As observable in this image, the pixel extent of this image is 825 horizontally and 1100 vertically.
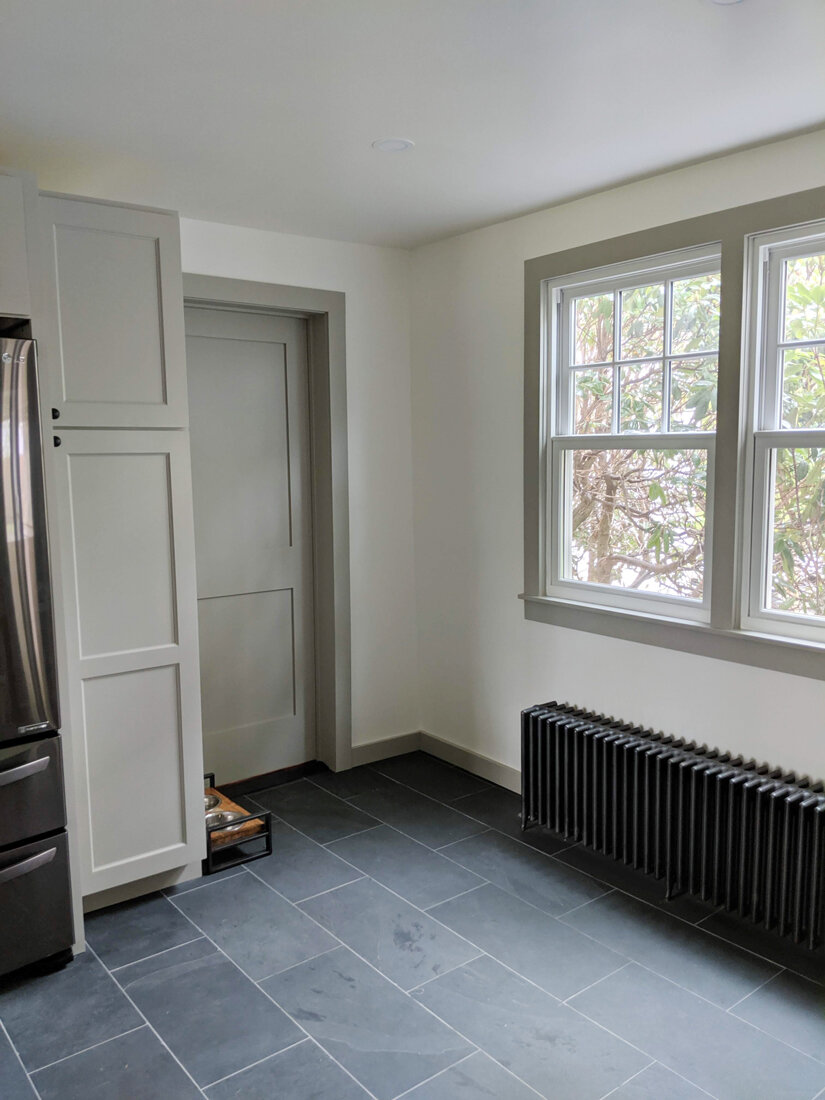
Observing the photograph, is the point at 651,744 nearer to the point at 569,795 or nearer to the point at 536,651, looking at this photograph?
the point at 569,795

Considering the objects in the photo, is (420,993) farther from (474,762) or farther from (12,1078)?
(474,762)

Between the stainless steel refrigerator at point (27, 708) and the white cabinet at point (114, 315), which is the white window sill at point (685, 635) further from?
the stainless steel refrigerator at point (27, 708)

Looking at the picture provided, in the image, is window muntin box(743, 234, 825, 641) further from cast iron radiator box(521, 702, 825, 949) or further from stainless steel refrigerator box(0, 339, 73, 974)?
stainless steel refrigerator box(0, 339, 73, 974)

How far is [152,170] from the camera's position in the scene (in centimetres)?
278

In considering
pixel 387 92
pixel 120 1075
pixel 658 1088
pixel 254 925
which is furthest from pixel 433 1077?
pixel 387 92

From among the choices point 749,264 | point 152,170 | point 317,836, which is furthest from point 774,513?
point 152,170

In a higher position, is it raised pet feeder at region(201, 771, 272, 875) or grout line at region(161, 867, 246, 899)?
raised pet feeder at region(201, 771, 272, 875)

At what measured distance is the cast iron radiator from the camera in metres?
2.46

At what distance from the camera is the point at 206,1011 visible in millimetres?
2305

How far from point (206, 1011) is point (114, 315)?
2061 millimetres

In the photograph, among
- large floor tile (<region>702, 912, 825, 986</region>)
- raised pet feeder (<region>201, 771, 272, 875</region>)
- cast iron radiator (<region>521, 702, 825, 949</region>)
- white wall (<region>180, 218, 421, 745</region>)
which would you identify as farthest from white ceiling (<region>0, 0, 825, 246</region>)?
large floor tile (<region>702, 912, 825, 986</region>)

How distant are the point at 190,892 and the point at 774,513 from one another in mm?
2347

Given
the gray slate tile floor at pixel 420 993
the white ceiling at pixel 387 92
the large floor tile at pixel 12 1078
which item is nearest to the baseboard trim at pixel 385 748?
the gray slate tile floor at pixel 420 993

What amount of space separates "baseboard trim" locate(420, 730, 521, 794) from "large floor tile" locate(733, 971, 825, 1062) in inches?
57.9
